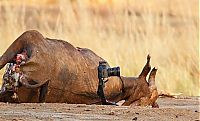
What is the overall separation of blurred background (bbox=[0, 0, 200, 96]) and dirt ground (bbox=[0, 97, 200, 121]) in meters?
3.54

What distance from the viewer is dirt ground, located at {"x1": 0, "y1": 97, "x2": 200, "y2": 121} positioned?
5.35 m

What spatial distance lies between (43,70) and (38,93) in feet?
0.56

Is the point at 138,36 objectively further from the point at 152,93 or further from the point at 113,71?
the point at 113,71

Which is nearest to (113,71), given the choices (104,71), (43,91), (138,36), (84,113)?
(104,71)

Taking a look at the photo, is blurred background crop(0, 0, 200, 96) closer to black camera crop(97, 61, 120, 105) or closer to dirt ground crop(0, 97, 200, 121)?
black camera crop(97, 61, 120, 105)

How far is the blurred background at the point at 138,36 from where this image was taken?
989 centimetres

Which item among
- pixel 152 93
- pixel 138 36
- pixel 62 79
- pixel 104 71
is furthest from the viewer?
pixel 138 36

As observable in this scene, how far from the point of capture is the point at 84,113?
18.4ft

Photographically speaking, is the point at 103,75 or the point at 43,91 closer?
the point at 43,91

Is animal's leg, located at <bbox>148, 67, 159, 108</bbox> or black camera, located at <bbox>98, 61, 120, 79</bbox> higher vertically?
black camera, located at <bbox>98, 61, 120, 79</bbox>

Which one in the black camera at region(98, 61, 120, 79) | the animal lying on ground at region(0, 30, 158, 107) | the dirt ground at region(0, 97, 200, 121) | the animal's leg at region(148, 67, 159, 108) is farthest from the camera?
the animal's leg at region(148, 67, 159, 108)

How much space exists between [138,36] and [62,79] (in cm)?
457

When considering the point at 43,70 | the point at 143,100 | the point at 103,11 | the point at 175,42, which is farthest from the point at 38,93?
the point at 103,11

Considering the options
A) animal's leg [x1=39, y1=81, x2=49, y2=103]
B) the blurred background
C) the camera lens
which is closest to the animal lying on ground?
animal's leg [x1=39, y1=81, x2=49, y2=103]
